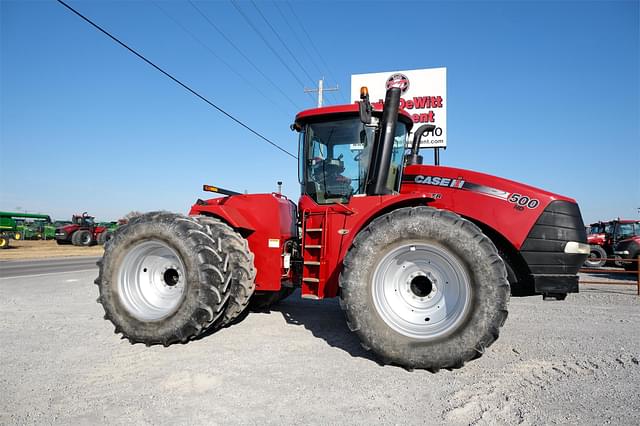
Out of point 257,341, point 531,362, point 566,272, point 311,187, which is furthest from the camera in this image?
point 311,187

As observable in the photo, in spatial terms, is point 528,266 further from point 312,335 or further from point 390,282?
point 312,335

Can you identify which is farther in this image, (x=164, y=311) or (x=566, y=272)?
(x=164, y=311)

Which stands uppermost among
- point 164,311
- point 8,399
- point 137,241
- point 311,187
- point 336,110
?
point 336,110

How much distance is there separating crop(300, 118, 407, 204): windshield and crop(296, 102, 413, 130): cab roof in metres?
0.09

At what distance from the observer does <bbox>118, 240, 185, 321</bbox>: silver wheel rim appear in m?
4.15

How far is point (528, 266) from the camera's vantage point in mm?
3789

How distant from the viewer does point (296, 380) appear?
3.03m

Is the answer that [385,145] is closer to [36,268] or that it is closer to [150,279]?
[150,279]

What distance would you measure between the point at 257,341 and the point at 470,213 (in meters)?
2.62

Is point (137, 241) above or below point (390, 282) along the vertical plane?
above

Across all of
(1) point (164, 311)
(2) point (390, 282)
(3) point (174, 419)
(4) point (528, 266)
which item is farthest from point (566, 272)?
(1) point (164, 311)

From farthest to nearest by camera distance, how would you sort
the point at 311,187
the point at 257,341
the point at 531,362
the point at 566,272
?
the point at 311,187 < the point at 257,341 < the point at 566,272 < the point at 531,362

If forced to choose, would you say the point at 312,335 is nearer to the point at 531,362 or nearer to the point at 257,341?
the point at 257,341

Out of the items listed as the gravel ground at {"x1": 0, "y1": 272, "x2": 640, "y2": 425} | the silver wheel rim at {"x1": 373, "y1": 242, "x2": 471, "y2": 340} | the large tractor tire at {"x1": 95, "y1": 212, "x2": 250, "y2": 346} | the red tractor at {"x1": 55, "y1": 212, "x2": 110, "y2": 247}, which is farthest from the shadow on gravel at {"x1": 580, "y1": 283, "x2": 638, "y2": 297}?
the red tractor at {"x1": 55, "y1": 212, "x2": 110, "y2": 247}
